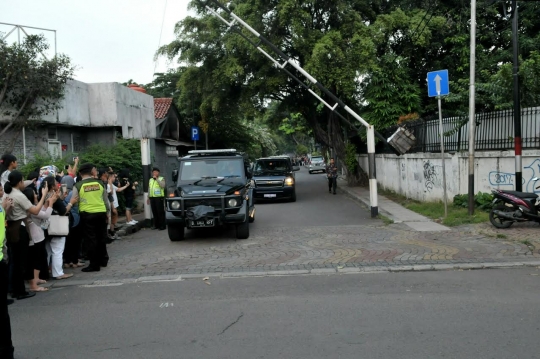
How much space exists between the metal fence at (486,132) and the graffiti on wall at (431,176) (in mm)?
609

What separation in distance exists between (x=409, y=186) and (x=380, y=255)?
31.5ft

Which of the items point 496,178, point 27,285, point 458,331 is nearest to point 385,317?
point 458,331

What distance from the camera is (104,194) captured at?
9.58m

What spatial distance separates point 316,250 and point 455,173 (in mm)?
6536

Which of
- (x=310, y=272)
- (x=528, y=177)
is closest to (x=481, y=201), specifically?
(x=528, y=177)

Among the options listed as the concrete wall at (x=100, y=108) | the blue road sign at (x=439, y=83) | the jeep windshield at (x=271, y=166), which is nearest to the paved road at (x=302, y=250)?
the blue road sign at (x=439, y=83)

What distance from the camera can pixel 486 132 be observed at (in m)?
14.2

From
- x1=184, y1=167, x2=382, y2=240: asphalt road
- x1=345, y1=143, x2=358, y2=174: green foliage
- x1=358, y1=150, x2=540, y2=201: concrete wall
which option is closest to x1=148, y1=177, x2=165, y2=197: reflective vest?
x1=184, y1=167, x2=382, y2=240: asphalt road

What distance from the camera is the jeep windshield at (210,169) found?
41.4 feet

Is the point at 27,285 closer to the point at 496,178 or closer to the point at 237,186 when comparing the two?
the point at 237,186

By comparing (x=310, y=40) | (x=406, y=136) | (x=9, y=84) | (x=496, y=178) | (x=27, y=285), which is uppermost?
Answer: (x=310, y=40)

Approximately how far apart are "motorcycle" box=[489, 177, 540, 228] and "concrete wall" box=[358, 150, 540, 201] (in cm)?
155

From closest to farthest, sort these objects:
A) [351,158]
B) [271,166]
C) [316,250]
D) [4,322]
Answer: [4,322] → [316,250] → [271,166] → [351,158]

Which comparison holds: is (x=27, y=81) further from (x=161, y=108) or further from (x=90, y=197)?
(x=161, y=108)
